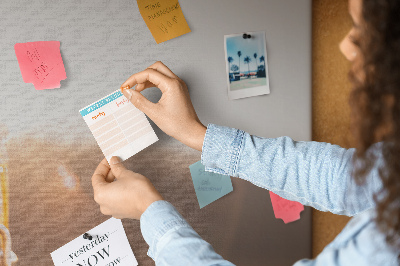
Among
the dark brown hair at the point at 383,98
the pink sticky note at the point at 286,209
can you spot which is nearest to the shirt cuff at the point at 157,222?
the dark brown hair at the point at 383,98

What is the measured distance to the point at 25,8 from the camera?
0.62 m

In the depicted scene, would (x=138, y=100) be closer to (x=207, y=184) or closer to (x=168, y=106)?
(x=168, y=106)

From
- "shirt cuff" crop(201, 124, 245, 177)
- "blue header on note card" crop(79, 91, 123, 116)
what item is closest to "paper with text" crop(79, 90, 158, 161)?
"blue header on note card" crop(79, 91, 123, 116)

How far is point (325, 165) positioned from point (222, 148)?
0.18 metres

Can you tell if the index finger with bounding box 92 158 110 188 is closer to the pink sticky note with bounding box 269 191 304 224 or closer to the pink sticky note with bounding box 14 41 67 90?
the pink sticky note with bounding box 14 41 67 90

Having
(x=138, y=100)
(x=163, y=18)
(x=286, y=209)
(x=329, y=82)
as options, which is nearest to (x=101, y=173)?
(x=138, y=100)

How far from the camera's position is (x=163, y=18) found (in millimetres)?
698

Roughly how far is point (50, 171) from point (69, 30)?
0.84 ft

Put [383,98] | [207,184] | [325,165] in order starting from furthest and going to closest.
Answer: [207,184] → [325,165] → [383,98]

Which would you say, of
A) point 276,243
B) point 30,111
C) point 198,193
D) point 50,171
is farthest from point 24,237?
point 276,243

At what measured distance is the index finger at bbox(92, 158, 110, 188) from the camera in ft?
2.13

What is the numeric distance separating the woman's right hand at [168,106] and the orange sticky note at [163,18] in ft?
0.29

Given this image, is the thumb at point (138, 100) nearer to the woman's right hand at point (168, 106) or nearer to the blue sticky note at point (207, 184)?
the woman's right hand at point (168, 106)

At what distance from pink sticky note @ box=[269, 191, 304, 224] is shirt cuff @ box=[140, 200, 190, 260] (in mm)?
365
